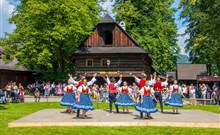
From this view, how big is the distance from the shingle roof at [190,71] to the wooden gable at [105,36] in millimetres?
19814

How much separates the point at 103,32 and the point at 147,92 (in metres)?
27.2

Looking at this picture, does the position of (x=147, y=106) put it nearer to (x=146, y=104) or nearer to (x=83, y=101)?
(x=146, y=104)

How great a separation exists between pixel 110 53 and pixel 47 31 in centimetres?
848

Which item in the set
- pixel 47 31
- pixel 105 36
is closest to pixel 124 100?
pixel 47 31

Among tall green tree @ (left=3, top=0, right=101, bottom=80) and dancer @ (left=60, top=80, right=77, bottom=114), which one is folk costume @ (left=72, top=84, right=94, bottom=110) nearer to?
dancer @ (left=60, top=80, right=77, bottom=114)

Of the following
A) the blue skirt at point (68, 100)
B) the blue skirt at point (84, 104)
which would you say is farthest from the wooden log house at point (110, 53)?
the blue skirt at point (84, 104)

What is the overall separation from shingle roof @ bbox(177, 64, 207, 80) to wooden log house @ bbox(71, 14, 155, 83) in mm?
18381

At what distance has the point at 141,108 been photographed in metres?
16.2

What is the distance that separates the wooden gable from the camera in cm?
4225

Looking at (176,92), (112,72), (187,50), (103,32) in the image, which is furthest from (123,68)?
(176,92)

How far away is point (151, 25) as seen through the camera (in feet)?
159

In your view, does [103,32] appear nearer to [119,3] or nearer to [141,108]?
[119,3]

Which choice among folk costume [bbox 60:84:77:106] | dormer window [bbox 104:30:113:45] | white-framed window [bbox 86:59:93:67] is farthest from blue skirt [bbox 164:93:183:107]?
dormer window [bbox 104:30:113:45]

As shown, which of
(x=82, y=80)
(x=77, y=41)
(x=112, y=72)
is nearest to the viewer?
(x=82, y=80)
